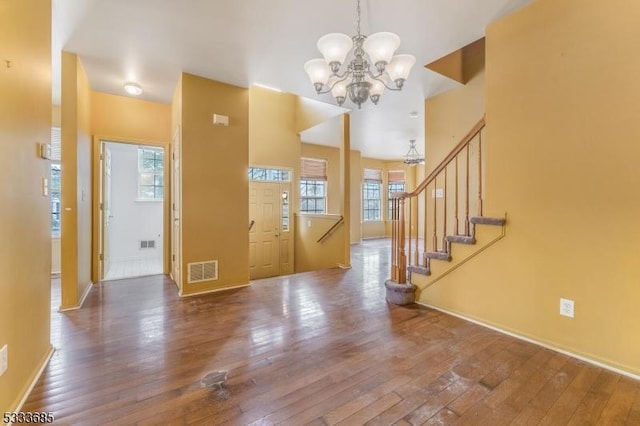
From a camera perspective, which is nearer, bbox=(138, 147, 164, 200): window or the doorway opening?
the doorway opening

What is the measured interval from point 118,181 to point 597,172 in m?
7.39

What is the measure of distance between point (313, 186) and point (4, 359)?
6.78m

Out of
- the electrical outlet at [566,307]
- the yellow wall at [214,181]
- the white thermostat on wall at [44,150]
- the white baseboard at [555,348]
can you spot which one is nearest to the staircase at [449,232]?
the white baseboard at [555,348]

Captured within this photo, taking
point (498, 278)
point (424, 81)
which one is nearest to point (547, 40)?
point (424, 81)

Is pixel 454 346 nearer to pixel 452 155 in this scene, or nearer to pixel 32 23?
pixel 452 155

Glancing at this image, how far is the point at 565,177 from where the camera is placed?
223 centimetres

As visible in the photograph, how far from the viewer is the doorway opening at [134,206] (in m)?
5.90

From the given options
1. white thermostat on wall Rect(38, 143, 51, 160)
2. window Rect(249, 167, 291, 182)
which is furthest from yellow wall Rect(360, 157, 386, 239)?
white thermostat on wall Rect(38, 143, 51, 160)

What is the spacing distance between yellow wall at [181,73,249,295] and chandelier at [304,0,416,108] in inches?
73.6

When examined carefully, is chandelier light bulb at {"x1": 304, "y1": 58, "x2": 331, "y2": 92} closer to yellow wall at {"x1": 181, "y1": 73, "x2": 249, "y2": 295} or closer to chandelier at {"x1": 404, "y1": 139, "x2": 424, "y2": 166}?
yellow wall at {"x1": 181, "y1": 73, "x2": 249, "y2": 295}

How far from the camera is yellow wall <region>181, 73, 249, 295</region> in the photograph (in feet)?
12.0

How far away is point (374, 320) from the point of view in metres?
2.86

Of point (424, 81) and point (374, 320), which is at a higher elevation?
point (424, 81)

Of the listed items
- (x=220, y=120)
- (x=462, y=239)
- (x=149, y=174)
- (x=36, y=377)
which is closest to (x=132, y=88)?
(x=220, y=120)
